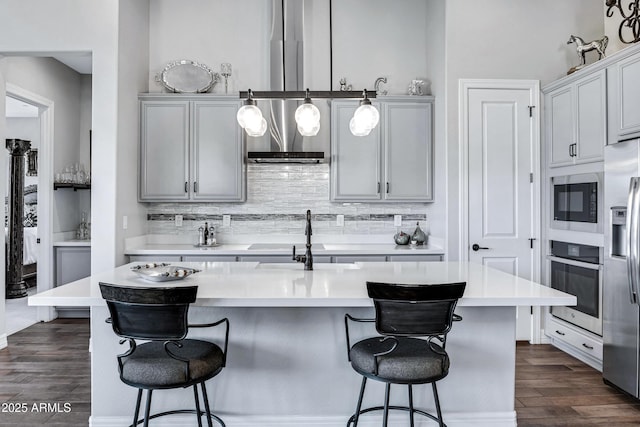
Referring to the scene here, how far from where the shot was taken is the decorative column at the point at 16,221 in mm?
5954

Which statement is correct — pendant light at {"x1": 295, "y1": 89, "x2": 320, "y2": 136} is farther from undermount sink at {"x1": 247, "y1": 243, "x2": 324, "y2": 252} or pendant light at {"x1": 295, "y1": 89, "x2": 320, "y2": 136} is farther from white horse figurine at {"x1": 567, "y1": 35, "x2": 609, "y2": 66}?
white horse figurine at {"x1": 567, "y1": 35, "x2": 609, "y2": 66}

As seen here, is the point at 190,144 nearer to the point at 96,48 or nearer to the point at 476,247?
the point at 96,48

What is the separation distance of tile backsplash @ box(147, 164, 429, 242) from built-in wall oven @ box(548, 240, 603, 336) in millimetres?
1300

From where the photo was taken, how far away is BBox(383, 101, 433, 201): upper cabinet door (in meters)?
4.34

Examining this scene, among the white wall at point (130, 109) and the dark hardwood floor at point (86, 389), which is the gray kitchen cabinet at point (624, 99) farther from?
the white wall at point (130, 109)

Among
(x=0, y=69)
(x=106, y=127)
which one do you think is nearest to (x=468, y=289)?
(x=106, y=127)

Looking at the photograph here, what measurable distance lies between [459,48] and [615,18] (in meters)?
1.21

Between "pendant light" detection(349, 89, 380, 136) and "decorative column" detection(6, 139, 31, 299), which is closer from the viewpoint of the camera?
"pendant light" detection(349, 89, 380, 136)

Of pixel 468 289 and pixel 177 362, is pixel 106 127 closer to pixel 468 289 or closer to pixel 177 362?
pixel 177 362

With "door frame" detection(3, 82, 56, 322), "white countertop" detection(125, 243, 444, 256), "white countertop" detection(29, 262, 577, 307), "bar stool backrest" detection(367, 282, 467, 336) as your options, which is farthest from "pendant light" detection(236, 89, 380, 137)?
"door frame" detection(3, 82, 56, 322)

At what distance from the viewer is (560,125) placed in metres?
3.83

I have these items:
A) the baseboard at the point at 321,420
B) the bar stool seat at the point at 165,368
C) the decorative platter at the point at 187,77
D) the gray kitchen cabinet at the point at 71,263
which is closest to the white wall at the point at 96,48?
the decorative platter at the point at 187,77

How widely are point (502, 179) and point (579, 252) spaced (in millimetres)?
896

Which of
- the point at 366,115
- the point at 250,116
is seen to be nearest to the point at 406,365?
the point at 366,115
